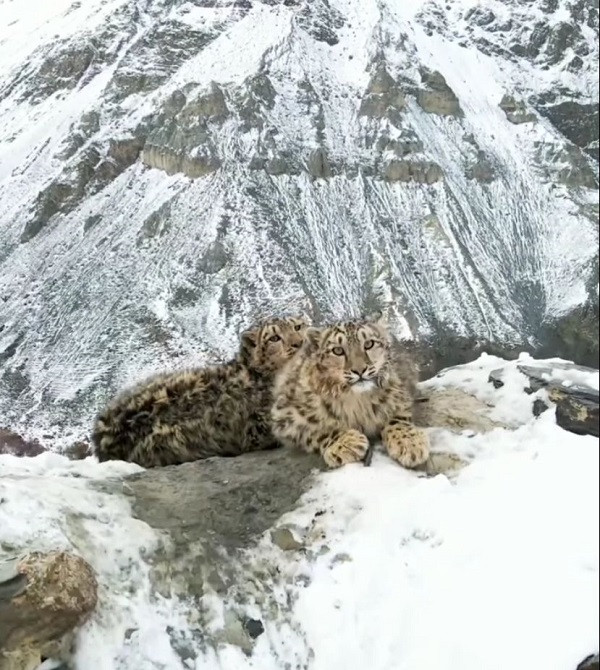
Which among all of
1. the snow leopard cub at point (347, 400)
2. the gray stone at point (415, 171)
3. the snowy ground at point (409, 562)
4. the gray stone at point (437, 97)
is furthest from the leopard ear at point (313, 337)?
the gray stone at point (437, 97)

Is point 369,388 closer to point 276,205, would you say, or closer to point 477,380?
point 477,380

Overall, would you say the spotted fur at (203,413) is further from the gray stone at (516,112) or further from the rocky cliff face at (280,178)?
the gray stone at (516,112)

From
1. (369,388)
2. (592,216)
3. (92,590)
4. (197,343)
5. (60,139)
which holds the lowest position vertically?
(197,343)

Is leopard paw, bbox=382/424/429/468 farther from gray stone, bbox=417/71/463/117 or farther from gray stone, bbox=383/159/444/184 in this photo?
gray stone, bbox=417/71/463/117

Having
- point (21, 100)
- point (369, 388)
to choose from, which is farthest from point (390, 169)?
point (21, 100)

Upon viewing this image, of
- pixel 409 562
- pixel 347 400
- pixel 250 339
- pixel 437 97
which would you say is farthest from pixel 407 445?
pixel 437 97

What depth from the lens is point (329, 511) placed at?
152 inches

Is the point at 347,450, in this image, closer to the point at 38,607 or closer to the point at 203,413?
the point at 203,413

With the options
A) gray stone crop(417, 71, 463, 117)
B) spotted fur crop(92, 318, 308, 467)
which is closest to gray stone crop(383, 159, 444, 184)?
gray stone crop(417, 71, 463, 117)

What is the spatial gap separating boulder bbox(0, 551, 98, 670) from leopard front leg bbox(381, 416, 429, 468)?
1.71 m

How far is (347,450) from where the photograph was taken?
13.7 feet

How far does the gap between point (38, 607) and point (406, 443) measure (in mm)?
1981

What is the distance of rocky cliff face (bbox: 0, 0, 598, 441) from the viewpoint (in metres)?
4.23

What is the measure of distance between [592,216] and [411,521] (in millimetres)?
1534
